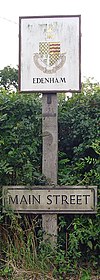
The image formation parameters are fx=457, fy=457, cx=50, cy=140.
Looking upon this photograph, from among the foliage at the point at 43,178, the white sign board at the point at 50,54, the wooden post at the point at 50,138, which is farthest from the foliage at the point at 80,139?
the white sign board at the point at 50,54

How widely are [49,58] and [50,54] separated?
50 mm

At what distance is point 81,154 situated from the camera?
18.4 ft

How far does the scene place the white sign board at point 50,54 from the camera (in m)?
5.62

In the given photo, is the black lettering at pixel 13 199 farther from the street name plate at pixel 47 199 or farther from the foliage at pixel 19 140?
the foliage at pixel 19 140

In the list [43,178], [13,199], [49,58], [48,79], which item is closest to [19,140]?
[43,178]

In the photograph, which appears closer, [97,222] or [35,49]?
[97,222]

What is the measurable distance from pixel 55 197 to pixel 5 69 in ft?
72.9

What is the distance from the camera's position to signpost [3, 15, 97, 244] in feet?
17.9


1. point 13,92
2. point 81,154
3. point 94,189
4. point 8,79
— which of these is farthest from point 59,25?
point 8,79

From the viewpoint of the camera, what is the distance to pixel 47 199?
548 centimetres

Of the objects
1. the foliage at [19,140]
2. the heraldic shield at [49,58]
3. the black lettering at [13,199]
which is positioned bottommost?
the black lettering at [13,199]

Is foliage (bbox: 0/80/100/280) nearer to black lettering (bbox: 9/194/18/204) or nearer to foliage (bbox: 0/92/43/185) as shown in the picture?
foliage (bbox: 0/92/43/185)

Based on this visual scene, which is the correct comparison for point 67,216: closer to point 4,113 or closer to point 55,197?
point 55,197

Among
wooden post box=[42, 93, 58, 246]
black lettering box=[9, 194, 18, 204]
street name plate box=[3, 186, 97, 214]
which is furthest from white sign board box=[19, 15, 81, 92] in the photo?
black lettering box=[9, 194, 18, 204]
